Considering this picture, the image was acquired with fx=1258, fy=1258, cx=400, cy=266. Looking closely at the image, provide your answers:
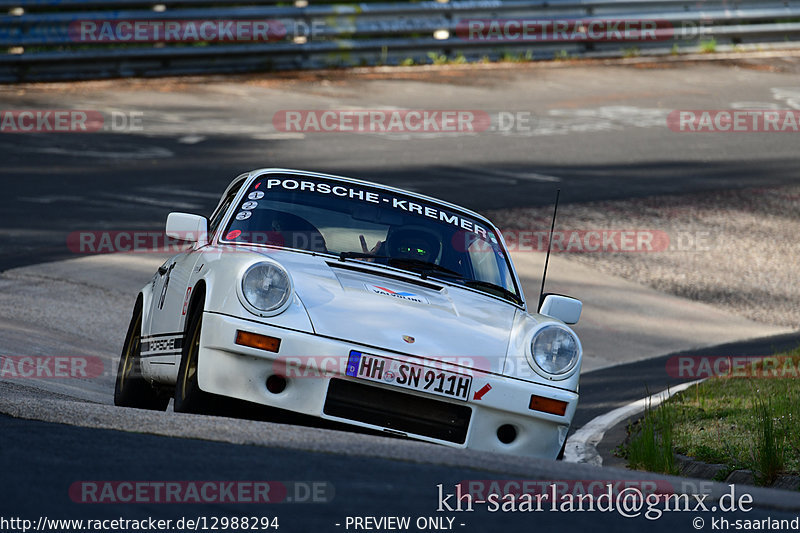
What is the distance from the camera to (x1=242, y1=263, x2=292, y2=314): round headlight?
580 centimetres

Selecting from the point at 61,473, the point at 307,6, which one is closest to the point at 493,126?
the point at 307,6

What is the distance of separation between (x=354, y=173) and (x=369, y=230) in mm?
8104

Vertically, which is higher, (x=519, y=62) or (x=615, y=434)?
(x=519, y=62)

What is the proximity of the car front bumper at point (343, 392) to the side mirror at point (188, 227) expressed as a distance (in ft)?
4.12

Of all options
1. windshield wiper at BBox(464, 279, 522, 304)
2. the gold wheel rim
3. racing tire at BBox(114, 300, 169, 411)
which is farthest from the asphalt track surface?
the gold wheel rim

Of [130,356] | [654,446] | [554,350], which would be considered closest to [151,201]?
[130,356]

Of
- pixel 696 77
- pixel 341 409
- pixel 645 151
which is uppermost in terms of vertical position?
pixel 696 77

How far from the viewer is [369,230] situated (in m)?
7.11

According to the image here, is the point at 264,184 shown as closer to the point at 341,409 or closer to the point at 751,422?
the point at 341,409

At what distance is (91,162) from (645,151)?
816 cm

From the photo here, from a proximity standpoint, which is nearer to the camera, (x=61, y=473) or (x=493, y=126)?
(x=61, y=473)

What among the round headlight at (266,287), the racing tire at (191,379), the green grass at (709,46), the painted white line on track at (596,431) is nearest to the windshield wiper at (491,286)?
the painted white line on track at (596,431)

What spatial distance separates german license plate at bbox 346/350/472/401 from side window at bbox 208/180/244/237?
1.81 metres

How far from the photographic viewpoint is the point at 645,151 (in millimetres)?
18641
